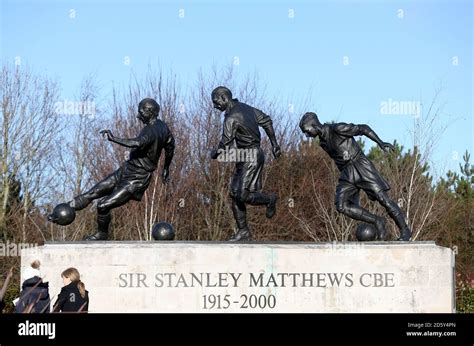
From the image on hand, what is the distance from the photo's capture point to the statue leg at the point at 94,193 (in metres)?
14.3

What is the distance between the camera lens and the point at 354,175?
14445 mm

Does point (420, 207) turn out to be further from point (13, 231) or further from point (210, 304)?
point (210, 304)

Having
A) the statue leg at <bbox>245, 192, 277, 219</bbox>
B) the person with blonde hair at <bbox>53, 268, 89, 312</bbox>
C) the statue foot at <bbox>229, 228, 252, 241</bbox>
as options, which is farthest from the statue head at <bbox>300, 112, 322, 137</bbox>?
the person with blonde hair at <bbox>53, 268, 89, 312</bbox>

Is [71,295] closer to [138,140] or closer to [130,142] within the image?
[130,142]

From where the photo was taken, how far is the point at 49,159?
3209cm

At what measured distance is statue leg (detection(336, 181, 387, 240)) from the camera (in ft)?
46.8

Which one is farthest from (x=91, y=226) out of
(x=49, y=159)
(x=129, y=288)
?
(x=129, y=288)

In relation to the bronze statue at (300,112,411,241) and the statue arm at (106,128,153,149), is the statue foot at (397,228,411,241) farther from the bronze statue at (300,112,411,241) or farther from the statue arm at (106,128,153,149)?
the statue arm at (106,128,153,149)

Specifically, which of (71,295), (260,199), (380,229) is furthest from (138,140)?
(380,229)

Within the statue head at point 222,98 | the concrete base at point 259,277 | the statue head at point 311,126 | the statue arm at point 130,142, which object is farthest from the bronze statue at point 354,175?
the statue arm at point 130,142

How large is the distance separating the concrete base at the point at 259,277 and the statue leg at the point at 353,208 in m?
0.75

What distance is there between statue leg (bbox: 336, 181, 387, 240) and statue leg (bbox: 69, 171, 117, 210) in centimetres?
373

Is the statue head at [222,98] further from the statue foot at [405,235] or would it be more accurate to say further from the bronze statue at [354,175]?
the statue foot at [405,235]
